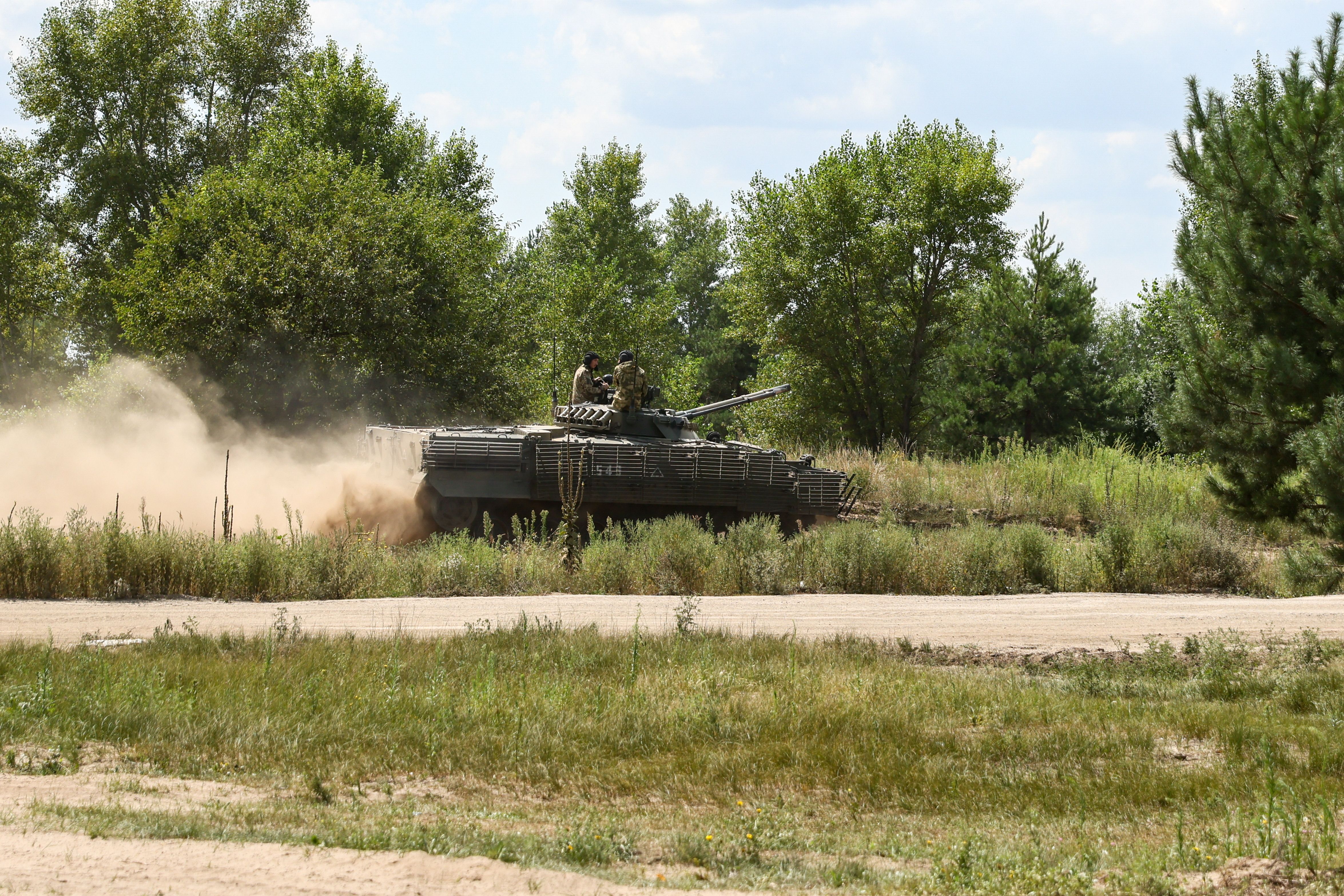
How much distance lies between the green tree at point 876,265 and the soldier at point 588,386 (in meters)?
16.0

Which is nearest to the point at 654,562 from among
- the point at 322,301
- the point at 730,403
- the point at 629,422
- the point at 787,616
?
the point at 787,616

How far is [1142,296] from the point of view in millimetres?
31406

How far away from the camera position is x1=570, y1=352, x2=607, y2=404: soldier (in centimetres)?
1992

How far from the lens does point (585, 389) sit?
789 inches

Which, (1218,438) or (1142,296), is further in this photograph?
(1142,296)

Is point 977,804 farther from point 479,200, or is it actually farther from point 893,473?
point 479,200

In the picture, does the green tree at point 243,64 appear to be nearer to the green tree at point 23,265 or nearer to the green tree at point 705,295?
the green tree at point 23,265

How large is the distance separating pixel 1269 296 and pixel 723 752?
17.1 ft

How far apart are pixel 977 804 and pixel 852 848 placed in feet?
3.73

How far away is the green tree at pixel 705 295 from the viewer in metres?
57.6

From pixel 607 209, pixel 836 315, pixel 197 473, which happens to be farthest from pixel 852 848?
pixel 607 209

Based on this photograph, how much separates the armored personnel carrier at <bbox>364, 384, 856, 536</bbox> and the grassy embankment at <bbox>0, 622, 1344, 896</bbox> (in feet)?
24.4

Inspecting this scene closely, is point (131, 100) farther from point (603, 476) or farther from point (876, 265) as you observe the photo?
point (603, 476)

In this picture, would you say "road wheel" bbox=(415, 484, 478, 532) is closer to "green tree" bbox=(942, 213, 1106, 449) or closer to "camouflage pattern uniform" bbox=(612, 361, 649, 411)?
"camouflage pattern uniform" bbox=(612, 361, 649, 411)
